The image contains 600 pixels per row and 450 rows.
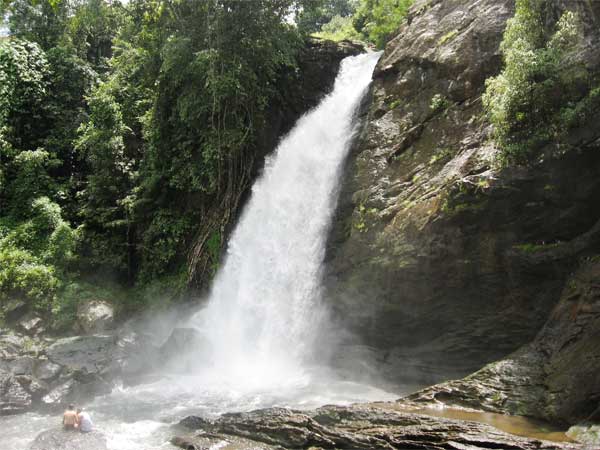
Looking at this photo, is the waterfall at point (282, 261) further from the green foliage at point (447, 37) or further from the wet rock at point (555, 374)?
the wet rock at point (555, 374)

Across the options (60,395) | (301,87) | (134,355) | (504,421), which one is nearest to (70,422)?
(60,395)

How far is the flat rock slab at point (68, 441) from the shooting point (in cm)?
836

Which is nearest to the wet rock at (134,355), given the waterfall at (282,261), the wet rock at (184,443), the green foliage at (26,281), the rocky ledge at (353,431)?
the waterfall at (282,261)

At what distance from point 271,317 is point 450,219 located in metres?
5.80

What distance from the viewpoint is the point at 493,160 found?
928 cm

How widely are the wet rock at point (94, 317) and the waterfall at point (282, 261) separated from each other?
99.9 inches

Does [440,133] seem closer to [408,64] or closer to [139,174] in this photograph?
[408,64]

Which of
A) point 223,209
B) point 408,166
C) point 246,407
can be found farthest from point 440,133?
point 223,209

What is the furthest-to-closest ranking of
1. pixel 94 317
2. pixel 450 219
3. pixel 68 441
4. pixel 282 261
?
pixel 94 317
pixel 282 261
pixel 450 219
pixel 68 441

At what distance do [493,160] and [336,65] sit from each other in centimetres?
1055

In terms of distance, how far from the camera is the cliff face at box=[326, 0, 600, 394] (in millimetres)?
8812

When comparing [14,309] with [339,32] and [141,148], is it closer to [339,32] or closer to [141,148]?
[141,148]

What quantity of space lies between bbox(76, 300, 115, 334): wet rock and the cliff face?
714 cm

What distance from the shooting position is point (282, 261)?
14094mm
